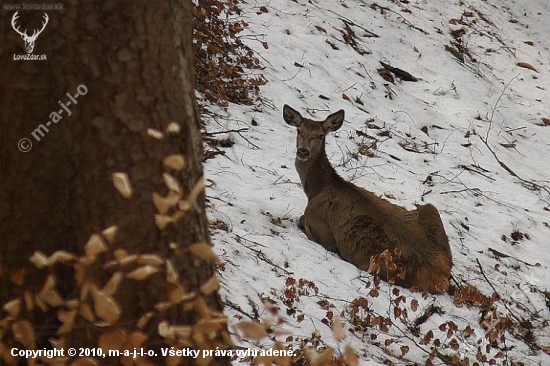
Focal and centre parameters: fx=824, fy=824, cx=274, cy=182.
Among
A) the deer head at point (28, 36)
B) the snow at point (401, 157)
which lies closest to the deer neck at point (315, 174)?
the snow at point (401, 157)

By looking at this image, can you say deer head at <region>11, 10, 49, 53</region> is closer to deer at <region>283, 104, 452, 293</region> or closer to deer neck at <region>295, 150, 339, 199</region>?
deer at <region>283, 104, 452, 293</region>

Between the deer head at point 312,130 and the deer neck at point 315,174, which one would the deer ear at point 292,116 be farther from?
the deer neck at point 315,174

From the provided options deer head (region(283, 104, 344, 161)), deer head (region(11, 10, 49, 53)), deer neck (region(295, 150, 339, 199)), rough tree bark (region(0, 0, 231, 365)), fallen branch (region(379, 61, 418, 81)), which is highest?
deer head (region(11, 10, 49, 53))

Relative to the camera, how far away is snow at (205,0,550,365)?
21.8 feet

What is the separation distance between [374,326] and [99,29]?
3.90 meters

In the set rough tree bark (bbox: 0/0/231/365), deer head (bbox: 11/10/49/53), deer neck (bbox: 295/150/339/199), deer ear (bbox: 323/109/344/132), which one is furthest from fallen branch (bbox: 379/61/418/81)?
deer head (bbox: 11/10/49/53)

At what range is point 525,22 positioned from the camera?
1750 cm

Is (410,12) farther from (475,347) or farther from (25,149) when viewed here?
(25,149)

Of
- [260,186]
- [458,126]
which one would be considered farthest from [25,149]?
[458,126]

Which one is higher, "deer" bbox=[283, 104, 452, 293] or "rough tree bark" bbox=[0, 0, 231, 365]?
"rough tree bark" bbox=[0, 0, 231, 365]

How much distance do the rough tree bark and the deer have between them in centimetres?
427

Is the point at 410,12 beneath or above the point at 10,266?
beneath

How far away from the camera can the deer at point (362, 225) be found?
25.3 ft

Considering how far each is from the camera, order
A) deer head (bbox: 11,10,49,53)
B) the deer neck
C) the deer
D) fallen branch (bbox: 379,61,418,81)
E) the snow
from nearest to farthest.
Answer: deer head (bbox: 11,10,49,53), the snow, the deer, the deer neck, fallen branch (bbox: 379,61,418,81)
